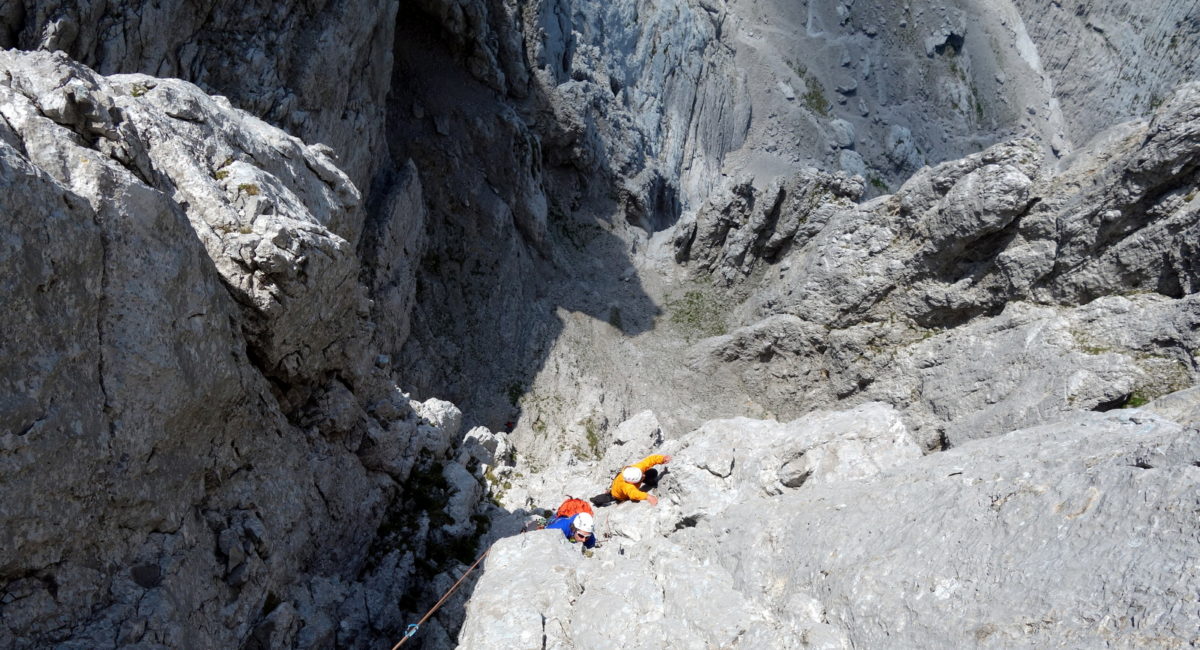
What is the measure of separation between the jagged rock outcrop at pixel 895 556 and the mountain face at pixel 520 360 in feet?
0.16

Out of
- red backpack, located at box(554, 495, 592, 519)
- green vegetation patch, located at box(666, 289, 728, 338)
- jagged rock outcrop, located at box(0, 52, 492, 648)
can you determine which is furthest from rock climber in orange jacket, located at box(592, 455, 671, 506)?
green vegetation patch, located at box(666, 289, 728, 338)

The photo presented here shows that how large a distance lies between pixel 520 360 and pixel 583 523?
16689 mm

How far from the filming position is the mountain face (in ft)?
24.7

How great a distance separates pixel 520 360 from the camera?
Answer: 30.0 m

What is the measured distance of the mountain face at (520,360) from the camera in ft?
24.7

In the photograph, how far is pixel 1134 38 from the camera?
238 feet

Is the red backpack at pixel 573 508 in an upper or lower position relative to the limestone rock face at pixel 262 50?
lower

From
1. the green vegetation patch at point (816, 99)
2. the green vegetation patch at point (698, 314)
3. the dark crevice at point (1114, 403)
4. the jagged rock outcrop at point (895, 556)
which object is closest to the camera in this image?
the jagged rock outcrop at point (895, 556)

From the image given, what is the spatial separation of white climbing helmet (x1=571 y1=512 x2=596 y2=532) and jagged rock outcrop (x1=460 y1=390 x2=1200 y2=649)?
1.10 meters

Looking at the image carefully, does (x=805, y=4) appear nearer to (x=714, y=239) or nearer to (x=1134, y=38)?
(x=1134, y=38)

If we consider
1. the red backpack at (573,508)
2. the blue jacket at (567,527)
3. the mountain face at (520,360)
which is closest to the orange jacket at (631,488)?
the mountain face at (520,360)

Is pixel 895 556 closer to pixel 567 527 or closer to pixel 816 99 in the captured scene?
pixel 567 527

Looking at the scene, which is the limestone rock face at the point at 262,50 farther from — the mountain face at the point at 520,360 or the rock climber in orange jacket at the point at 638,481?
the rock climber in orange jacket at the point at 638,481

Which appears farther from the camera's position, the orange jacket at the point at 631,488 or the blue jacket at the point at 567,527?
the orange jacket at the point at 631,488
